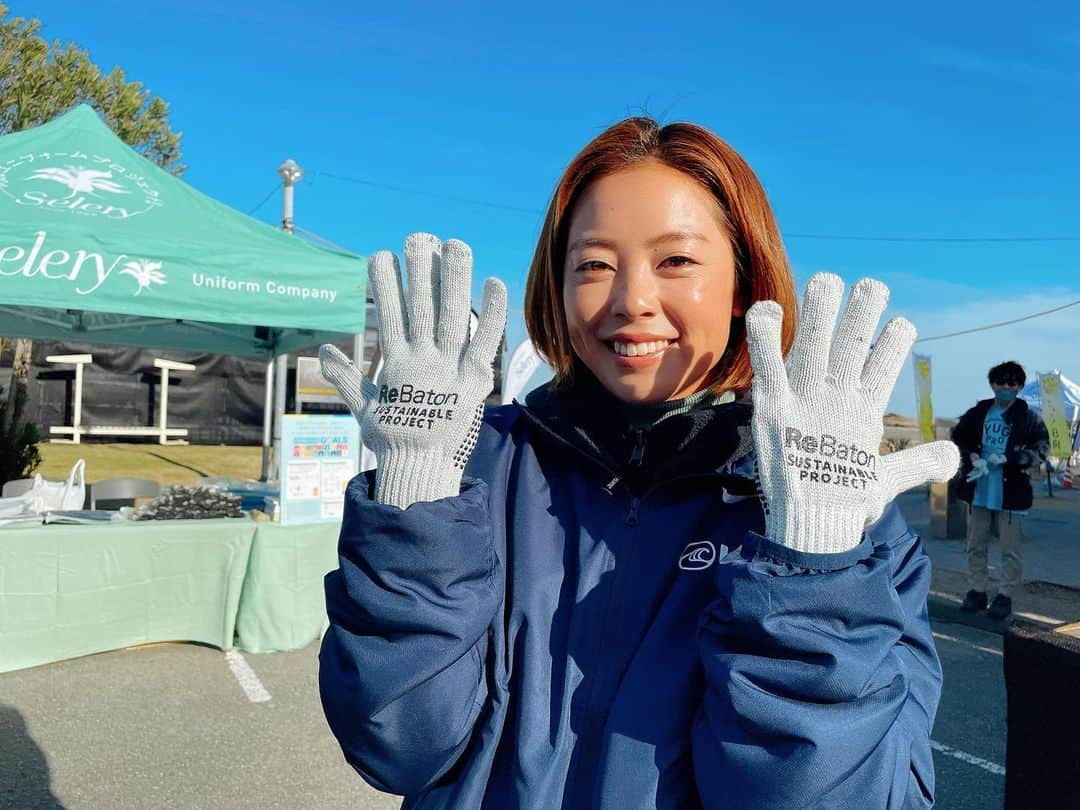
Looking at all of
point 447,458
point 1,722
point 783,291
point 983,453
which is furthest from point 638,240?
point 983,453

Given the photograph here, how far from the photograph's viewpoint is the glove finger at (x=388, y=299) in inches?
46.8

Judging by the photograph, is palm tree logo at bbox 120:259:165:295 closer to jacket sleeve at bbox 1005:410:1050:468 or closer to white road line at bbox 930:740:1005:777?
white road line at bbox 930:740:1005:777

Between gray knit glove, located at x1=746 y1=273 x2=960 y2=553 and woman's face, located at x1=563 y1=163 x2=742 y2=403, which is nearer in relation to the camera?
gray knit glove, located at x1=746 y1=273 x2=960 y2=553

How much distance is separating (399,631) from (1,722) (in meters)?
3.71

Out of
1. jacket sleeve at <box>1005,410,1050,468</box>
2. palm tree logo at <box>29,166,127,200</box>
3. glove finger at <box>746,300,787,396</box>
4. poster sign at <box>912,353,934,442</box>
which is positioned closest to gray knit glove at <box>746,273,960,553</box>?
glove finger at <box>746,300,787,396</box>

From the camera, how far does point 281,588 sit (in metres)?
4.72

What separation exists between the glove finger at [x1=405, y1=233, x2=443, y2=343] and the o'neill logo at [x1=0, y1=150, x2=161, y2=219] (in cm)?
430

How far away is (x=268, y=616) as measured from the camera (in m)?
4.70

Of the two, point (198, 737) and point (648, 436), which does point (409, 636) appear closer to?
point (648, 436)

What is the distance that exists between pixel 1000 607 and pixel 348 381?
→ 6.24 meters

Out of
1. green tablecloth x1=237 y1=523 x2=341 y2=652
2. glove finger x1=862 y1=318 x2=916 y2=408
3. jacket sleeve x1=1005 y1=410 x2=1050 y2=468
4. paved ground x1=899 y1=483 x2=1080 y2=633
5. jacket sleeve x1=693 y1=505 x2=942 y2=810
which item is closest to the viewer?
jacket sleeve x1=693 y1=505 x2=942 y2=810

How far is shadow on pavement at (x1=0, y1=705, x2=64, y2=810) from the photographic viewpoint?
9.75 feet

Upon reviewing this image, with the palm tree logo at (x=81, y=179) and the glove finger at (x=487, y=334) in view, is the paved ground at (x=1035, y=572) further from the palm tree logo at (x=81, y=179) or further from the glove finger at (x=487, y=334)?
the palm tree logo at (x=81, y=179)

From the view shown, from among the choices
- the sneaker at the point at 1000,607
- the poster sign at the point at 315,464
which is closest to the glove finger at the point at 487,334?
the poster sign at the point at 315,464
